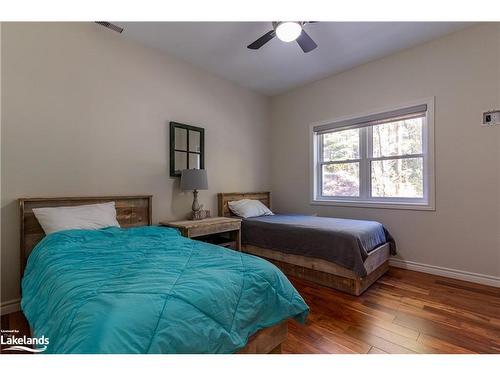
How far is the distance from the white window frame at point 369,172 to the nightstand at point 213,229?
4.69ft

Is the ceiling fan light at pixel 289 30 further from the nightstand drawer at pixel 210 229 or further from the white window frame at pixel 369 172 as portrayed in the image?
the nightstand drawer at pixel 210 229

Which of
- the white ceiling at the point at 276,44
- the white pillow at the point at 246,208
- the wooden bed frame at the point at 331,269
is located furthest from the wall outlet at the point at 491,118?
the white pillow at the point at 246,208

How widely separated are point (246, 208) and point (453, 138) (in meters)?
2.59

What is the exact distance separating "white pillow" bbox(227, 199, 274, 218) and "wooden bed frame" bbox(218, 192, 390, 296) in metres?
0.49

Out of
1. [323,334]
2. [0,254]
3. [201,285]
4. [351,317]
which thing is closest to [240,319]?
[201,285]

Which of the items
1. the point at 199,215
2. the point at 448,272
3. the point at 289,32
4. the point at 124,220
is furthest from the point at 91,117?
the point at 448,272

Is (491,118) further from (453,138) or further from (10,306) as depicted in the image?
(10,306)

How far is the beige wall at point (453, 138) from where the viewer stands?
241cm

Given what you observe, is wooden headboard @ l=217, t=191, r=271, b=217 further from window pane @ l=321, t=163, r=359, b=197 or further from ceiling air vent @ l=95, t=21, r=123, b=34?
ceiling air vent @ l=95, t=21, r=123, b=34

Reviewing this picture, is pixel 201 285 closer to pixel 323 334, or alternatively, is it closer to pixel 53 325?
pixel 53 325

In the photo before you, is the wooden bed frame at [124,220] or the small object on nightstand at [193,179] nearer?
the wooden bed frame at [124,220]

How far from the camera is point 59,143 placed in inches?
85.0

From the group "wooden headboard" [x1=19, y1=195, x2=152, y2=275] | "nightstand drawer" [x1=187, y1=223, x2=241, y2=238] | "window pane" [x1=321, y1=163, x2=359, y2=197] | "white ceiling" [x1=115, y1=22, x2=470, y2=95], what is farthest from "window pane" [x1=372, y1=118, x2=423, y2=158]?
"wooden headboard" [x1=19, y1=195, x2=152, y2=275]
